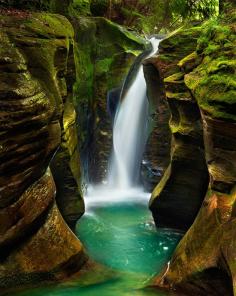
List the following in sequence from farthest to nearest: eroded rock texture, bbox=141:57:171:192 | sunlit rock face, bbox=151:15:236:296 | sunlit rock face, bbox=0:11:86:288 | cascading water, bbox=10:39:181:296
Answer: eroded rock texture, bbox=141:57:171:192
cascading water, bbox=10:39:181:296
sunlit rock face, bbox=151:15:236:296
sunlit rock face, bbox=0:11:86:288

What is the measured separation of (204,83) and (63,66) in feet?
10.5

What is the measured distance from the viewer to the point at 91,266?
9047 millimetres

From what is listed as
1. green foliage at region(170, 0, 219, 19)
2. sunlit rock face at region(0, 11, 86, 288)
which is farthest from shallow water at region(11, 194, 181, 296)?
green foliage at region(170, 0, 219, 19)

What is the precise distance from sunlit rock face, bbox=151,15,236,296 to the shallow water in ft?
2.37

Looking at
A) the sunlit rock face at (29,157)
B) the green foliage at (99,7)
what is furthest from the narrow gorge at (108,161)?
the green foliage at (99,7)

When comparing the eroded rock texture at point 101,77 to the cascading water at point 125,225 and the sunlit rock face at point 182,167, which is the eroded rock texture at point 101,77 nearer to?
the cascading water at point 125,225

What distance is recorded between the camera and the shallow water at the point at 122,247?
7.55 meters

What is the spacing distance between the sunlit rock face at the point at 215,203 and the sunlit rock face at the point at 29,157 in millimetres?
2239

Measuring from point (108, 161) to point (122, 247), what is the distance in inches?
254

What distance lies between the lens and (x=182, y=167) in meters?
10.7

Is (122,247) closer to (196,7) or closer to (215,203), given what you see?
(215,203)

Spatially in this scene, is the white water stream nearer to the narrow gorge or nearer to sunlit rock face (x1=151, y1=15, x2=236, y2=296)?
the narrow gorge

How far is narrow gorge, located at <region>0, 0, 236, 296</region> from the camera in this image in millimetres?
6992

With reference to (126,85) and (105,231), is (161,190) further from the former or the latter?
(126,85)
